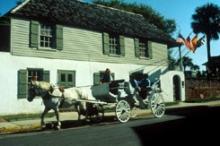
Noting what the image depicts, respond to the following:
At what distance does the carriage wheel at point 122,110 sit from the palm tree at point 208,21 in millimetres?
39706

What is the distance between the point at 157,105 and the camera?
16031 millimetres

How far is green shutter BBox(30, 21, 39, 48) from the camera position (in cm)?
2095

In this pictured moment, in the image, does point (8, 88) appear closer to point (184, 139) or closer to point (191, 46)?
point (184, 139)

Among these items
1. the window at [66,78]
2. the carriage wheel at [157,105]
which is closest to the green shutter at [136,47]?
the window at [66,78]

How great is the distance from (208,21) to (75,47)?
108 ft

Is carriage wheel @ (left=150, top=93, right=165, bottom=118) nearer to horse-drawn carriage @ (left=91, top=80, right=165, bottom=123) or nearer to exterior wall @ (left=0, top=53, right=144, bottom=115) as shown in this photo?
horse-drawn carriage @ (left=91, top=80, right=165, bottom=123)

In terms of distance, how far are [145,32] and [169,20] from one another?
2592 centimetres

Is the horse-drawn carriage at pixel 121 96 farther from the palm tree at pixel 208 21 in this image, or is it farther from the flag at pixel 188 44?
the palm tree at pixel 208 21

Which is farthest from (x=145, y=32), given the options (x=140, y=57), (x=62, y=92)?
(x=62, y=92)

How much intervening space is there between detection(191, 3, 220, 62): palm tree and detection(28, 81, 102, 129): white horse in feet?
132

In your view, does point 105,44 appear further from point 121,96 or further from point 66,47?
point 121,96

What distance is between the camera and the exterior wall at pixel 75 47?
20.5m

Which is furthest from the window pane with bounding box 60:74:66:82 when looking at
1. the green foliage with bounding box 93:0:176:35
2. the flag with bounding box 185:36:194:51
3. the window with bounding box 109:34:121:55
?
the green foliage with bounding box 93:0:176:35

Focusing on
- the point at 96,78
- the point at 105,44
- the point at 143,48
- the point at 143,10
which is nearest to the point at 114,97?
the point at 96,78
